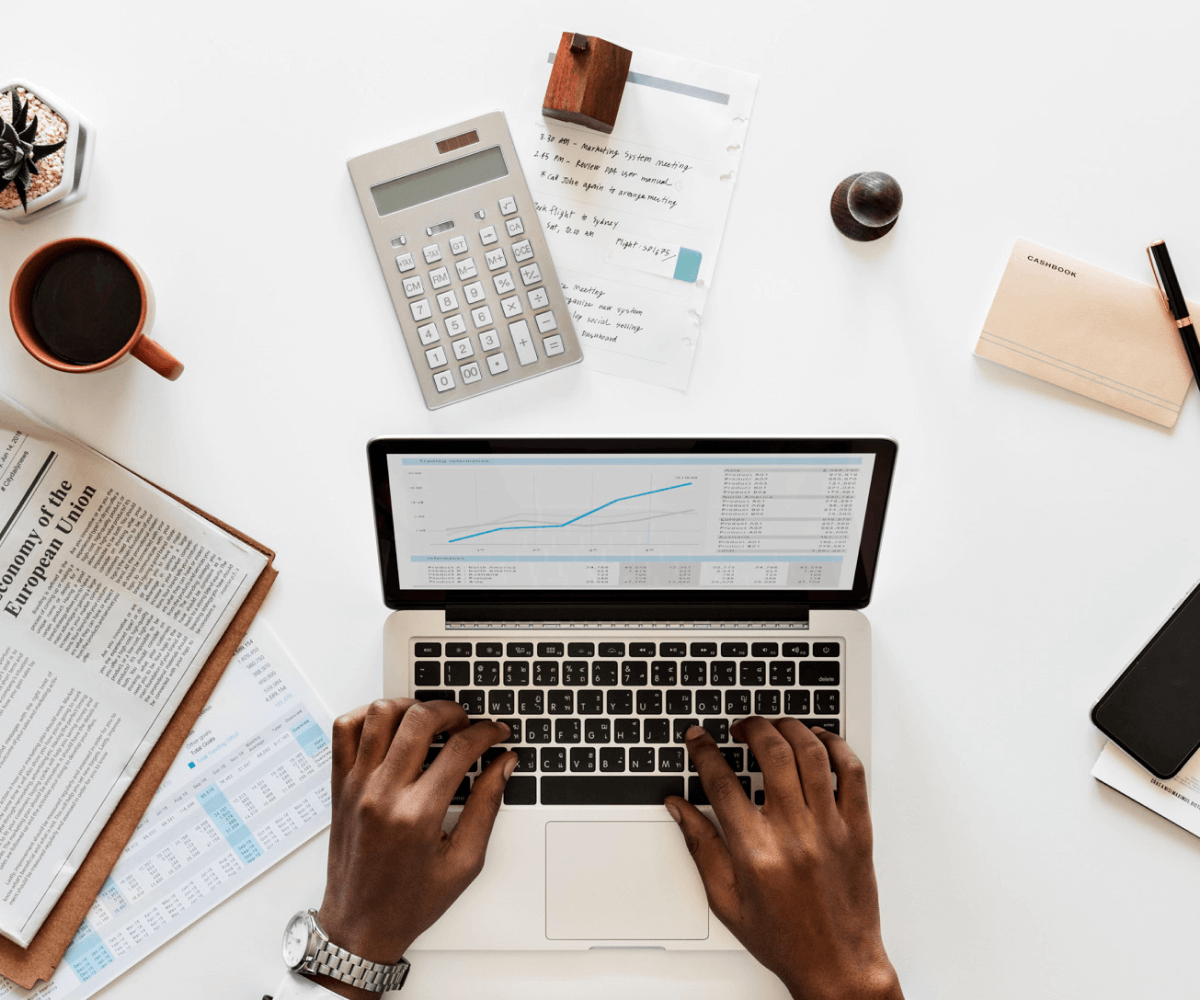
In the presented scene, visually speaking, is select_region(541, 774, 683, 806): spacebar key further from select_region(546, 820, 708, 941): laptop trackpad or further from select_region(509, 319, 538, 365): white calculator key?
select_region(509, 319, 538, 365): white calculator key

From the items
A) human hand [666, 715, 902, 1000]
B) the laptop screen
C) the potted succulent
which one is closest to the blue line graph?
the laptop screen

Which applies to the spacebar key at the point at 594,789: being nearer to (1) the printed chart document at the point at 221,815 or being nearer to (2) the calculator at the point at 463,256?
(1) the printed chart document at the point at 221,815

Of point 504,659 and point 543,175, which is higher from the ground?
point 543,175

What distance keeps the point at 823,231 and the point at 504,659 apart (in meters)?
0.48

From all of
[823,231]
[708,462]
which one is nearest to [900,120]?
[823,231]

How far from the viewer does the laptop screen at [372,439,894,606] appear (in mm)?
663

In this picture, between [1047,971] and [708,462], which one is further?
[1047,971]

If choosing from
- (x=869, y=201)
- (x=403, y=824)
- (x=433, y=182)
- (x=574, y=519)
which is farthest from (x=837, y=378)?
(x=403, y=824)

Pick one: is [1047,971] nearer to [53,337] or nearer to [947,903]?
[947,903]

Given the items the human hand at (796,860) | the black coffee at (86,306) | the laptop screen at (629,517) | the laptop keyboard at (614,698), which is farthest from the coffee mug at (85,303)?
the human hand at (796,860)

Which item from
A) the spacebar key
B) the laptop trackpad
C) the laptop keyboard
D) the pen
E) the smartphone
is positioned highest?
the pen

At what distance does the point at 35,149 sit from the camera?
71 centimetres

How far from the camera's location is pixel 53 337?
719 millimetres

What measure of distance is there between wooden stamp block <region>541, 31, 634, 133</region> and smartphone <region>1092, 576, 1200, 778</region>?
2.27ft
